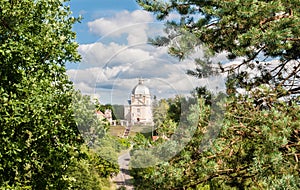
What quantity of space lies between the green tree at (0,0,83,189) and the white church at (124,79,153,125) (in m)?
1.19

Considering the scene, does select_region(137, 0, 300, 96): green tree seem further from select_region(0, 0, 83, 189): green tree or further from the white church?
select_region(0, 0, 83, 189): green tree

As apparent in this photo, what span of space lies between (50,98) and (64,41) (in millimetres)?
727

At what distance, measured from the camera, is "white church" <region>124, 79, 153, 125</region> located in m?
3.06

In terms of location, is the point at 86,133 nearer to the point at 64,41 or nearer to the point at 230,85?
the point at 64,41

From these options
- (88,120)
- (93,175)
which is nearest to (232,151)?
(88,120)

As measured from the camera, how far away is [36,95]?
3904 mm

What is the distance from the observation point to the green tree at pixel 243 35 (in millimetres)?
3057

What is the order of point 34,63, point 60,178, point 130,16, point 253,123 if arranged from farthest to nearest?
point 60,178, point 34,63, point 130,16, point 253,123

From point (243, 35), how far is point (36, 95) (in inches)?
82.9

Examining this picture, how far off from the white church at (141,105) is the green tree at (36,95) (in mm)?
1192

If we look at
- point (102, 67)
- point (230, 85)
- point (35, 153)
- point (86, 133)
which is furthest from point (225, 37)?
point (35, 153)

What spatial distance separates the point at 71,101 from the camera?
4.33 m

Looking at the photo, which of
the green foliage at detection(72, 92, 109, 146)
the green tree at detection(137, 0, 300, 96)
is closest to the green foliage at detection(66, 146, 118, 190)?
the green foliage at detection(72, 92, 109, 146)

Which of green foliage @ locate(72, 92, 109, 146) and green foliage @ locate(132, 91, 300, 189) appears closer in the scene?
green foliage @ locate(132, 91, 300, 189)
